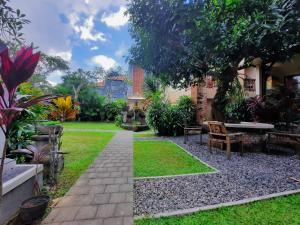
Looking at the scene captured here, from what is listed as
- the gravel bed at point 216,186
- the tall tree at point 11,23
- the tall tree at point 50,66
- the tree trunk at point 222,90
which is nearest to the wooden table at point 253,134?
the tree trunk at point 222,90

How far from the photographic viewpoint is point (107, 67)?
91.4 feet

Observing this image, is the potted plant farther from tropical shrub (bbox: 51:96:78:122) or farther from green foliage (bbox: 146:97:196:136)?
green foliage (bbox: 146:97:196:136)

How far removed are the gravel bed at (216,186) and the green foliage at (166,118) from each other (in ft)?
16.6

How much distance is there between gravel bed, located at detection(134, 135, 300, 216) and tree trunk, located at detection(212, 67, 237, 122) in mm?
2732

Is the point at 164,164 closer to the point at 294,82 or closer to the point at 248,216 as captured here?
the point at 248,216

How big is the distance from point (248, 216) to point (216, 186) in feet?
2.97

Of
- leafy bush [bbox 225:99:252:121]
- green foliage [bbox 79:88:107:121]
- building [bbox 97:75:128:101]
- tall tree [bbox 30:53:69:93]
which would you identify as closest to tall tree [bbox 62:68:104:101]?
tall tree [bbox 30:53:69:93]

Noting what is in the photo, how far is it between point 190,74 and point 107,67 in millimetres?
22418

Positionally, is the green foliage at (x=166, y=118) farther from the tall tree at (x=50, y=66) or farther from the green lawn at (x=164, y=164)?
the tall tree at (x=50, y=66)

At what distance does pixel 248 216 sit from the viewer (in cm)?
222

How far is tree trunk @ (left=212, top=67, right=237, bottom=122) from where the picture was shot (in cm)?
632

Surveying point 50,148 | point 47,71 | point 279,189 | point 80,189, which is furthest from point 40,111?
point 47,71

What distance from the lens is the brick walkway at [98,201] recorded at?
6.95 feet

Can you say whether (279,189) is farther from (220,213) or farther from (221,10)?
(221,10)
